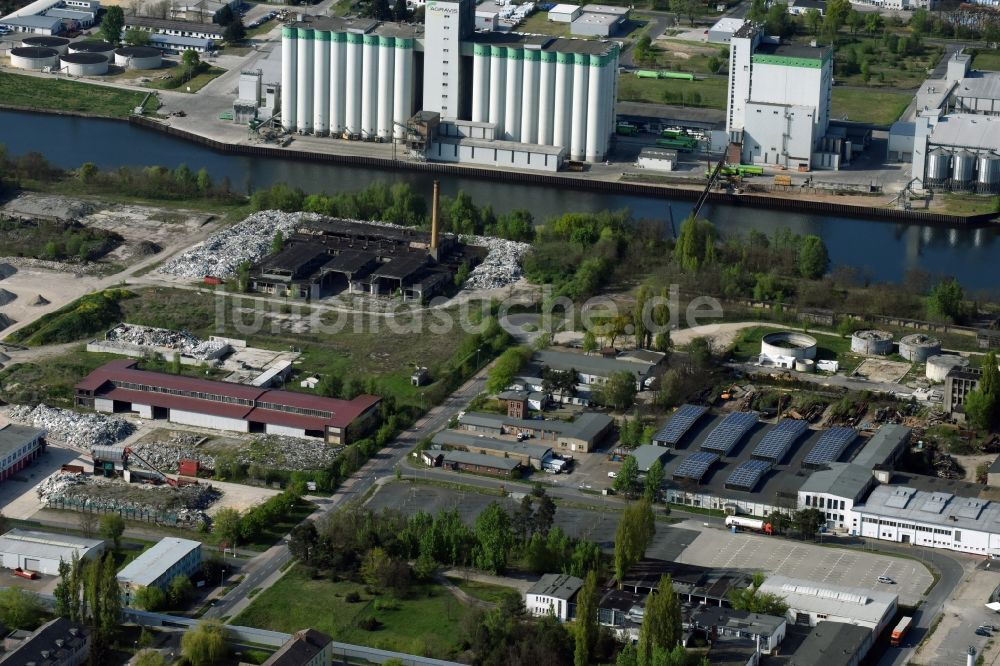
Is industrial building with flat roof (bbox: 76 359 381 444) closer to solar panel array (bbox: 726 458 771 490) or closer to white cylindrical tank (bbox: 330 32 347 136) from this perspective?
solar panel array (bbox: 726 458 771 490)

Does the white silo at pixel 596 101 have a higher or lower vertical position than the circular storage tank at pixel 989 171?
higher

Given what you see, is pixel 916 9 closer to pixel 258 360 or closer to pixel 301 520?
pixel 258 360

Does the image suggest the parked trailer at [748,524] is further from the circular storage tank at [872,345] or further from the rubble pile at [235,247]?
the rubble pile at [235,247]

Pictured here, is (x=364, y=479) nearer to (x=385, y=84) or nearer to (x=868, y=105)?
(x=385, y=84)

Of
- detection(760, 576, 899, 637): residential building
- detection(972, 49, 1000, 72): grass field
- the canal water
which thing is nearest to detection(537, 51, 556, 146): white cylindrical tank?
the canal water

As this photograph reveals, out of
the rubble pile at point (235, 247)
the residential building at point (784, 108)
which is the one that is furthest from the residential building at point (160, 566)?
the residential building at point (784, 108)

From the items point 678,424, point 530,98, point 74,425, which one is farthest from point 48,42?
point 678,424

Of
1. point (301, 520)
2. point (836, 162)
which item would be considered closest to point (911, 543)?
point (301, 520)
